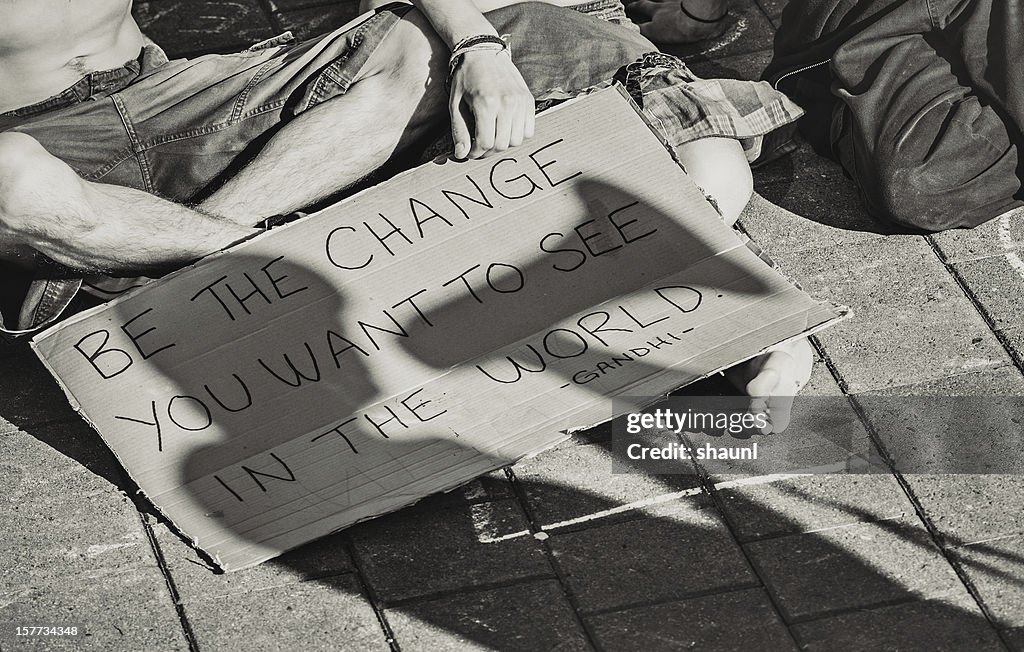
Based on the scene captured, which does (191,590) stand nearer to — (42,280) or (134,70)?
(42,280)

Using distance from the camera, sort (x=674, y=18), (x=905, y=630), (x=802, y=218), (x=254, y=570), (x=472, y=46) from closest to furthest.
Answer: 1. (x=905, y=630)
2. (x=254, y=570)
3. (x=472, y=46)
4. (x=802, y=218)
5. (x=674, y=18)

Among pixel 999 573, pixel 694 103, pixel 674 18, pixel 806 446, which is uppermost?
pixel 694 103

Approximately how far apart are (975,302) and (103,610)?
1.85m

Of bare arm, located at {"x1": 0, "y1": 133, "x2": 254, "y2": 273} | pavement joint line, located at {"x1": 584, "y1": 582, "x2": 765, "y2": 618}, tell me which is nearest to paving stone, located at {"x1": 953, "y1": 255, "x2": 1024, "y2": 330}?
pavement joint line, located at {"x1": 584, "y1": 582, "x2": 765, "y2": 618}

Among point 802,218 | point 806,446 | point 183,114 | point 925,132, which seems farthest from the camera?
point 802,218

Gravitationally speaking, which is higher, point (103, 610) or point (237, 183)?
point (237, 183)

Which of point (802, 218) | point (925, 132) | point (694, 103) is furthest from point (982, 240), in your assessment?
point (694, 103)

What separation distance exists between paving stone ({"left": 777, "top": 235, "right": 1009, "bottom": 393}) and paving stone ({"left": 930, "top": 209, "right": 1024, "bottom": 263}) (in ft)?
0.15

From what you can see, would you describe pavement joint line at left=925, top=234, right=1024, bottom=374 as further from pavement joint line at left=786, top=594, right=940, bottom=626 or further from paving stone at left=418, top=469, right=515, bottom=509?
paving stone at left=418, top=469, right=515, bottom=509

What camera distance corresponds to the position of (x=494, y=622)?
2.08m

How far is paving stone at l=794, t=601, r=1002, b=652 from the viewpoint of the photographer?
204 centimetres

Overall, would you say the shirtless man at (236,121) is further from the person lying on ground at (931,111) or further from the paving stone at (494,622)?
the paving stone at (494,622)

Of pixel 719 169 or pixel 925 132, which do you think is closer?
pixel 719 169

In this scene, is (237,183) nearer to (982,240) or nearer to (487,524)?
(487,524)
